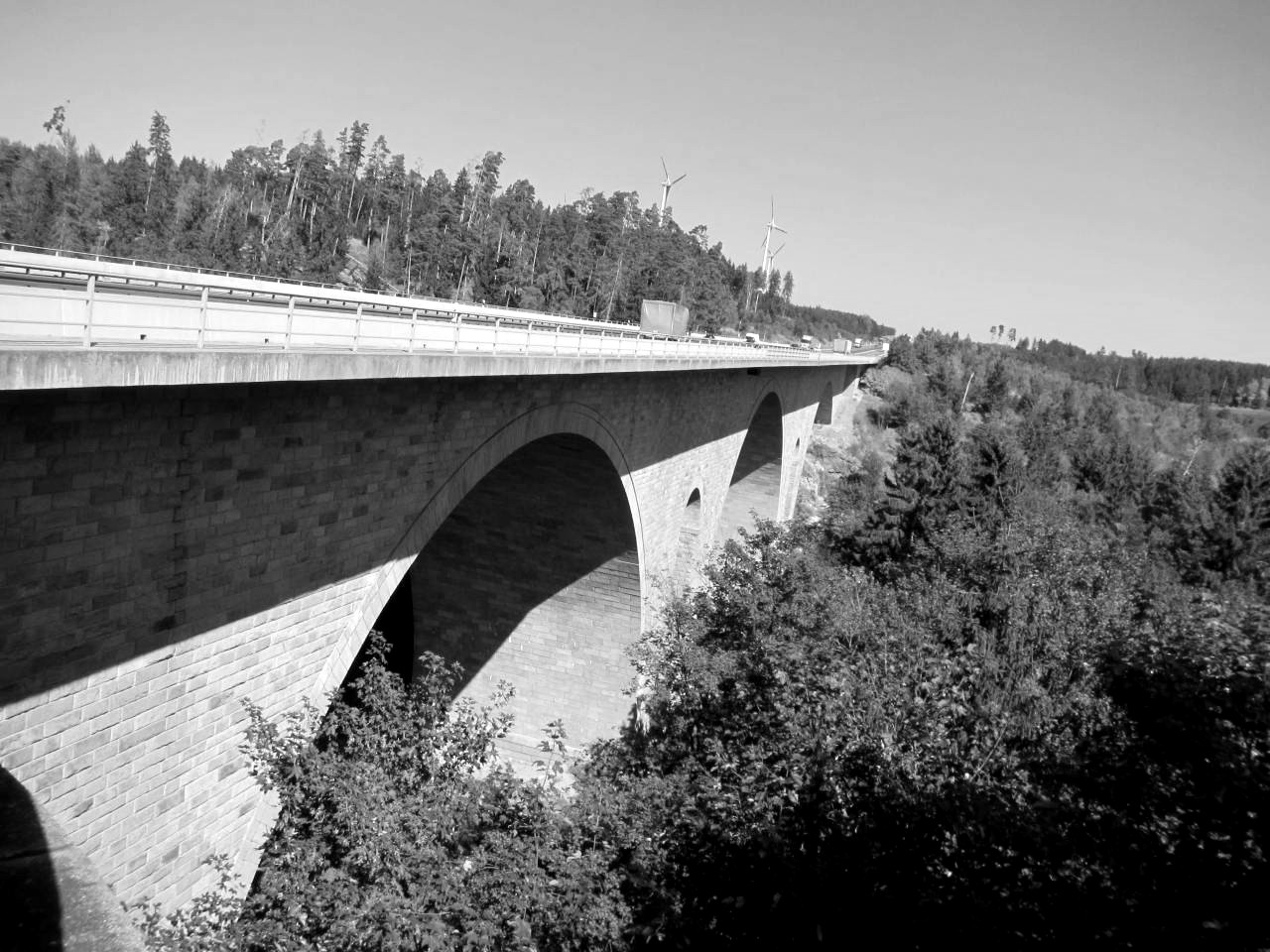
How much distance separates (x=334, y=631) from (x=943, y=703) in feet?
29.8

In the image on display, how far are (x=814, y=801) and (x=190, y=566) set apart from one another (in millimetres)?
7381

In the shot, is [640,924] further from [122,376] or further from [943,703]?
[122,376]

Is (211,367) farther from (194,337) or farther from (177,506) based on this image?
(177,506)

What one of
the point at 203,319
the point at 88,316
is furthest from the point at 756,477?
the point at 88,316

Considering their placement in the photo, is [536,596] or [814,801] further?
[536,596]

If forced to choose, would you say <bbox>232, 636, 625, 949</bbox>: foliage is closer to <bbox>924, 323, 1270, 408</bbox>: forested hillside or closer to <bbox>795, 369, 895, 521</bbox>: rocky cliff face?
<bbox>795, 369, 895, 521</bbox>: rocky cliff face

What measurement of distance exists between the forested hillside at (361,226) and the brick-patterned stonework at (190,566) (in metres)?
42.8

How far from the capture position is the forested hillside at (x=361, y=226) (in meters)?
52.3

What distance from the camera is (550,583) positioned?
18094 mm

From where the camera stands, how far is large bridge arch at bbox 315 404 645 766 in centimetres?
1636

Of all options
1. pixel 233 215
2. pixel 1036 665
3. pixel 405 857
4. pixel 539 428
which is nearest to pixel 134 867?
pixel 405 857

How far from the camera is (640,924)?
843 cm

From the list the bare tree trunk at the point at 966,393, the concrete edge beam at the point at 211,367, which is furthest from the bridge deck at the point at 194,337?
the bare tree trunk at the point at 966,393

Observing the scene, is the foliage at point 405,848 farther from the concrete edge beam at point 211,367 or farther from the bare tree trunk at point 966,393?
the bare tree trunk at point 966,393
